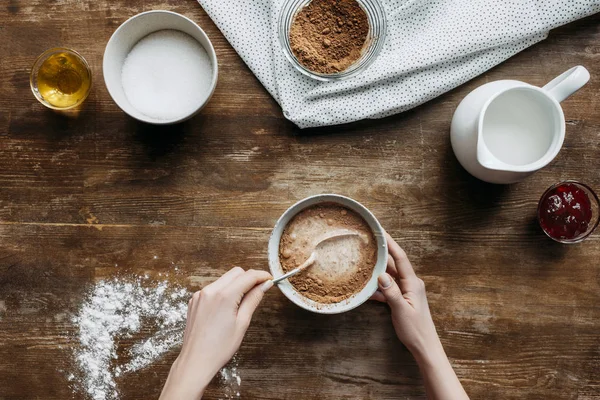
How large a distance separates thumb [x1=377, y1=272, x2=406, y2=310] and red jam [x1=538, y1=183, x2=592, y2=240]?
1.42 ft

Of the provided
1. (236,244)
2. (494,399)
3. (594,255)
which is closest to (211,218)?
(236,244)

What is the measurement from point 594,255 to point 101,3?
1455 mm

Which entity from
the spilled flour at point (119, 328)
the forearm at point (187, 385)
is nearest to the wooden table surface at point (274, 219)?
the spilled flour at point (119, 328)

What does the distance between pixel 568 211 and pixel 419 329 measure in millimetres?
492

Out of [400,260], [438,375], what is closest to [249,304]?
[400,260]

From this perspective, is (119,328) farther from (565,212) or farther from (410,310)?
(565,212)

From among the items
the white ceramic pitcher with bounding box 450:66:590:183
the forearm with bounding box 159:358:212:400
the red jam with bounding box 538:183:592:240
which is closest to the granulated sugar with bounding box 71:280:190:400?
the forearm with bounding box 159:358:212:400

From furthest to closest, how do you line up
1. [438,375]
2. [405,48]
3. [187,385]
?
1. [405,48]
2. [438,375]
3. [187,385]

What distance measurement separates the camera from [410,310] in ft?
4.09

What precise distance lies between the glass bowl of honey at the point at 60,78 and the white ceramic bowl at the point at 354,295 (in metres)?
0.62

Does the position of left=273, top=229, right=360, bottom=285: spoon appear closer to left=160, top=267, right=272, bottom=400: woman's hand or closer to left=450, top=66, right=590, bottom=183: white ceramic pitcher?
left=160, top=267, right=272, bottom=400: woman's hand

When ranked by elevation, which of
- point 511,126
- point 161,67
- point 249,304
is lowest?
point 249,304

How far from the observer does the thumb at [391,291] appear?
1189mm

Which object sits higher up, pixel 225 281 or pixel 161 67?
pixel 161 67
